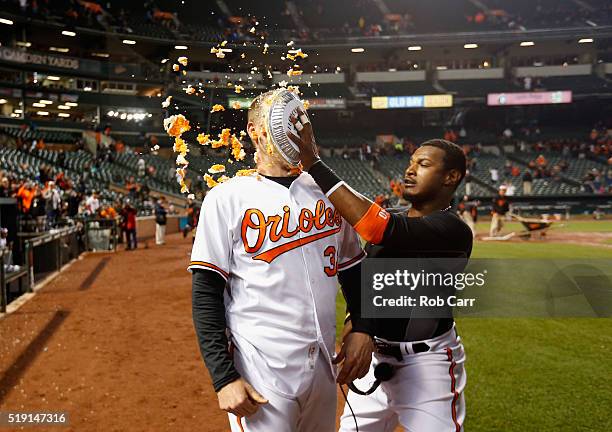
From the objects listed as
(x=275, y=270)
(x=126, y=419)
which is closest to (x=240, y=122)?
(x=275, y=270)

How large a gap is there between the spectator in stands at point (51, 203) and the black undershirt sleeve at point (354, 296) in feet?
50.0

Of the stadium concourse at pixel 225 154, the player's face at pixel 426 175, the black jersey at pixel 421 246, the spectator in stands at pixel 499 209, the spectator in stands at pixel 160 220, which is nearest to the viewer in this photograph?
the black jersey at pixel 421 246

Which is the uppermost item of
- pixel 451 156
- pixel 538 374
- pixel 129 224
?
pixel 451 156

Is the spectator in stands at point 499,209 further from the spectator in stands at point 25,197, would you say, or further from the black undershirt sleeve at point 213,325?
the black undershirt sleeve at point 213,325

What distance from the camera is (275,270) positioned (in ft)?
6.92

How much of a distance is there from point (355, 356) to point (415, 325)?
505 mm

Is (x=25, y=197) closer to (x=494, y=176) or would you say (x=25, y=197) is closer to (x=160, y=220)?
(x=160, y=220)

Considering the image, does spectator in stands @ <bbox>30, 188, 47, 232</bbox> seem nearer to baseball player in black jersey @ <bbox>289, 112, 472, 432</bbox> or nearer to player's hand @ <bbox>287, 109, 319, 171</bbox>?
baseball player in black jersey @ <bbox>289, 112, 472, 432</bbox>

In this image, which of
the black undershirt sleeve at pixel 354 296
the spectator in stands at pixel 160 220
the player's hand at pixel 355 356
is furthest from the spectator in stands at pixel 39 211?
the player's hand at pixel 355 356

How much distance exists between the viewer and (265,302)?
2086 mm

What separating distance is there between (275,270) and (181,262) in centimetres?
1365

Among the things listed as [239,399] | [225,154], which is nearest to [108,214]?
[225,154]

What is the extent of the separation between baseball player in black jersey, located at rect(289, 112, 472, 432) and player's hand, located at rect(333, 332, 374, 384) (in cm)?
12

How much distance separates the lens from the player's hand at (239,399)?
6.33ft
